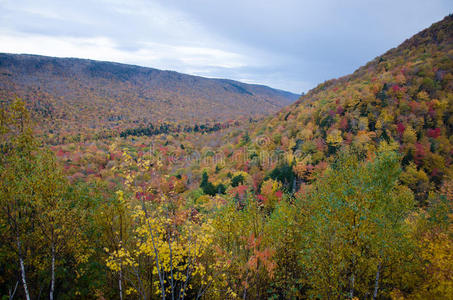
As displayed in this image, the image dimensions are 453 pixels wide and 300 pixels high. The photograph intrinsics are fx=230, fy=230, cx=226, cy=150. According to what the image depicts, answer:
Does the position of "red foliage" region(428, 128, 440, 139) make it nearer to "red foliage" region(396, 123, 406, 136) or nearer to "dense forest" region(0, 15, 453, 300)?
"red foliage" region(396, 123, 406, 136)

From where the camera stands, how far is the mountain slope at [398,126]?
46406mm

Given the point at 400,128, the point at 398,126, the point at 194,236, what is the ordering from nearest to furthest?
the point at 194,236
the point at 400,128
the point at 398,126

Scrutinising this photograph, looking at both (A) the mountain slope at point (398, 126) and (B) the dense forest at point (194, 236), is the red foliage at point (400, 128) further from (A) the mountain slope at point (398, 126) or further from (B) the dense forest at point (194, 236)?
(B) the dense forest at point (194, 236)

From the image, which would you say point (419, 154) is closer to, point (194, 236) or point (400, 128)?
point (400, 128)

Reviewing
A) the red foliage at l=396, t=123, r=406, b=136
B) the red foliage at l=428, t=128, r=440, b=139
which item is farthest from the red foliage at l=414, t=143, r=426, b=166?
the red foliage at l=428, t=128, r=440, b=139

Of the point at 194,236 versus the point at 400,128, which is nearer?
the point at 194,236

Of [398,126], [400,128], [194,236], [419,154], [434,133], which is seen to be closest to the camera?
[194,236]

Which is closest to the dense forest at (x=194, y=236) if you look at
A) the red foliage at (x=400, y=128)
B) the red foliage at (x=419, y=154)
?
the red foliage at (x=419, y=154)

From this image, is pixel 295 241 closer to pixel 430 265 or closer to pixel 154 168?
pixel 430 265

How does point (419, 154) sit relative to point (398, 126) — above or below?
below

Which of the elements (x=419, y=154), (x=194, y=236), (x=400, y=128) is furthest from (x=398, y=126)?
(x=194, y=236)

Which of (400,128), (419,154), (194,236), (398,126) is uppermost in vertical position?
(398,126)

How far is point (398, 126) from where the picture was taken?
182 feet

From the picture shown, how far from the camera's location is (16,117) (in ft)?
31.5
